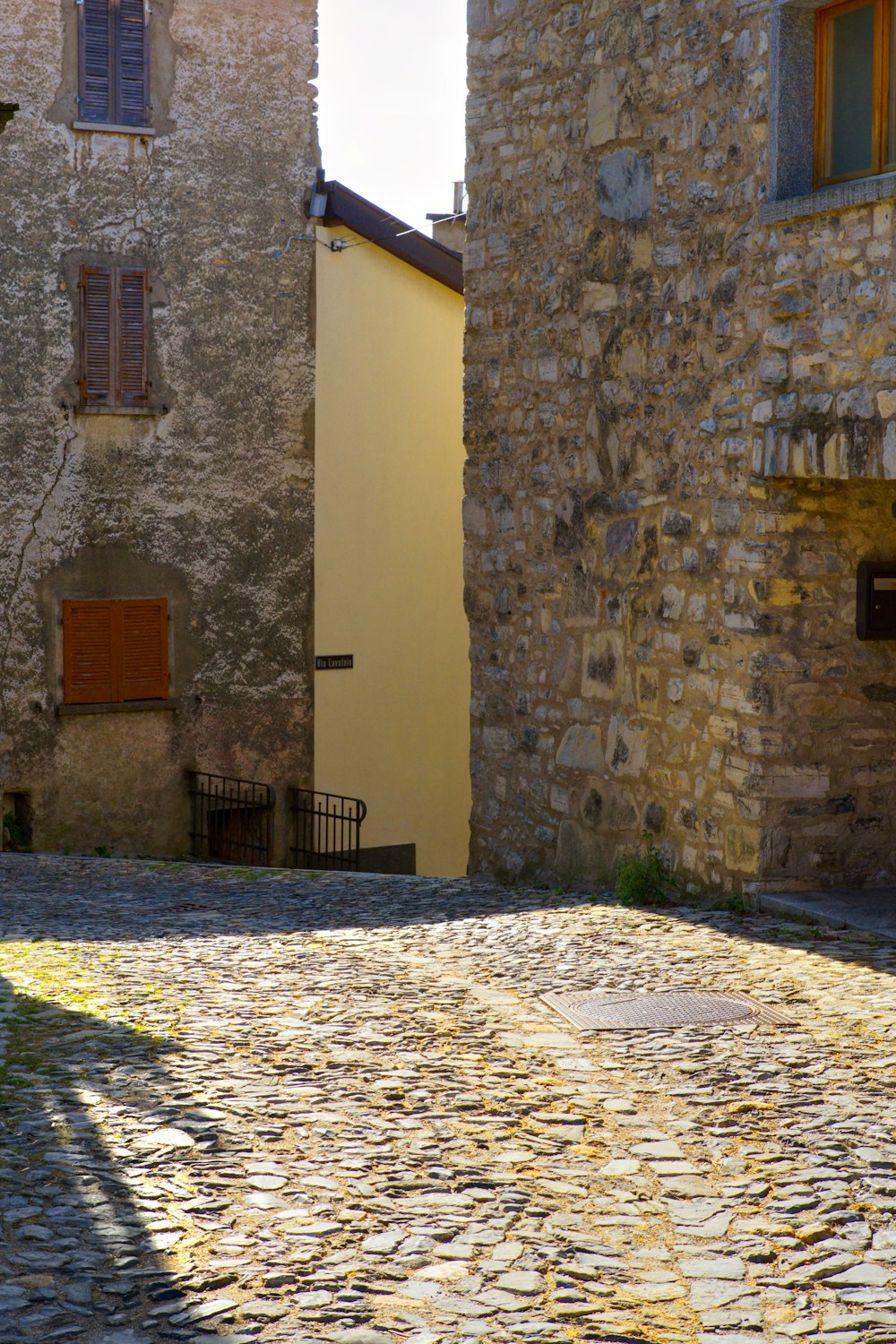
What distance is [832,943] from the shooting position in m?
5.79

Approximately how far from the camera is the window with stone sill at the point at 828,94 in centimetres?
586

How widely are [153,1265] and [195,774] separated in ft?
33.0

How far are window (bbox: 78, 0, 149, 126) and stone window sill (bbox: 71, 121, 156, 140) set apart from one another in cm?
5

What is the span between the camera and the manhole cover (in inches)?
191

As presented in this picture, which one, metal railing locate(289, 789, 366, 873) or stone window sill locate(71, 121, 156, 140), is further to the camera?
metal railing locate(289, 789, 366, 873)

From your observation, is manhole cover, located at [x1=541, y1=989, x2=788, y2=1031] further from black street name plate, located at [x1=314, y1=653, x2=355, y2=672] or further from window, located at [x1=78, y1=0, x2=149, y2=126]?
window, located at [x1=78, y1=0, x2=149, y2=126]

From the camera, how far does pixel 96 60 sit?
40.3 ft

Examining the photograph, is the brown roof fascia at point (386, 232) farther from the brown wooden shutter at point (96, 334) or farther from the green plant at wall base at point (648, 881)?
the green plant at wall base at point (648, 881)

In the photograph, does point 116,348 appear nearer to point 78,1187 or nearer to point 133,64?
point 133,64

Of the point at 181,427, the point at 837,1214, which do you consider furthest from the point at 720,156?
the point at 181,427

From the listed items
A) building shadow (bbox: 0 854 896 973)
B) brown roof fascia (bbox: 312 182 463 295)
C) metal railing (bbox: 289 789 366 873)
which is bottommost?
metal railing (bbox: 289 789 366 873)

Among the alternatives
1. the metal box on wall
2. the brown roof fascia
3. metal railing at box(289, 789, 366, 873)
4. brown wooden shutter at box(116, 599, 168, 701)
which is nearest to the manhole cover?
the metal box on wall

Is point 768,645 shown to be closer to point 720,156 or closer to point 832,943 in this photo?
A: point 832,943

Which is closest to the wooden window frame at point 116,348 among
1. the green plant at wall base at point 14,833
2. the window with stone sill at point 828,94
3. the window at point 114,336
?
the window at point 114,336
